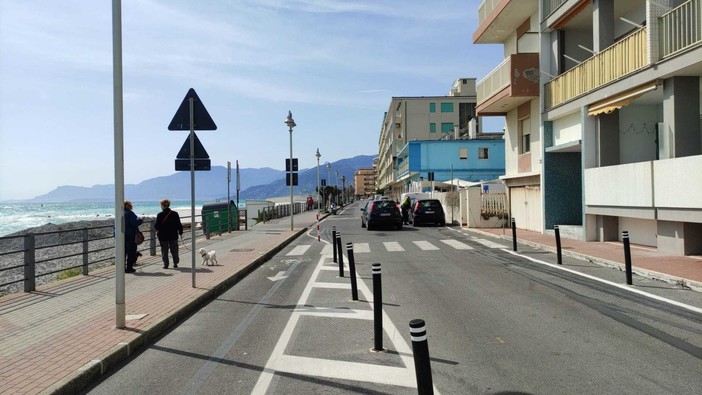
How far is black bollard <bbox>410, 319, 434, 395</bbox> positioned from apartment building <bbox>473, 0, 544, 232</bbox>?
18.9 meters

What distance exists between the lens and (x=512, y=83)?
21.8 meters

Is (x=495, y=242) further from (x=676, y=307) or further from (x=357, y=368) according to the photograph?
(x=357, y=368)

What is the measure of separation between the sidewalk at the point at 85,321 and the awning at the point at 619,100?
436 inches

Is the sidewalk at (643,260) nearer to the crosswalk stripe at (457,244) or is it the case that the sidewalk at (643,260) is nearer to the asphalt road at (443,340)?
the asphalt road at (443,340)

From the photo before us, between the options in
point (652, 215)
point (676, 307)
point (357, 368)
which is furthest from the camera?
point (652, 215)

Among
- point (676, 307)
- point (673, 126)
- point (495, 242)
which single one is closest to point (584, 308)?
point (676, 307)

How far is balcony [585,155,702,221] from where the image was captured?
471 inches

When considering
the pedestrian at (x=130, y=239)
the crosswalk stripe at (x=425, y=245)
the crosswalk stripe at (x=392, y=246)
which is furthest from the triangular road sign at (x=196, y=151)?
the crosswalk stripe at (x=425, y=245)

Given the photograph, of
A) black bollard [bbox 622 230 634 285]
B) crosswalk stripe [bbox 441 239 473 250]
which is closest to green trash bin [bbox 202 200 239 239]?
crosswalk stripe [bbox 441 239 473 250]

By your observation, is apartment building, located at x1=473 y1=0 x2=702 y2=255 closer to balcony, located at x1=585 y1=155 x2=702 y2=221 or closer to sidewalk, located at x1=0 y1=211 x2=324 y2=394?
balcony, located at x1=585 y1=155 x2=702 y2=221

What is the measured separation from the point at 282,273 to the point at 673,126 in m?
9.98

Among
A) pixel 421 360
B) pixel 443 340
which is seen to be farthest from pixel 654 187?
pixel 421 360

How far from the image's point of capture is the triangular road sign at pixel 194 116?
30.5 feet

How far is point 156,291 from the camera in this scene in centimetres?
935
